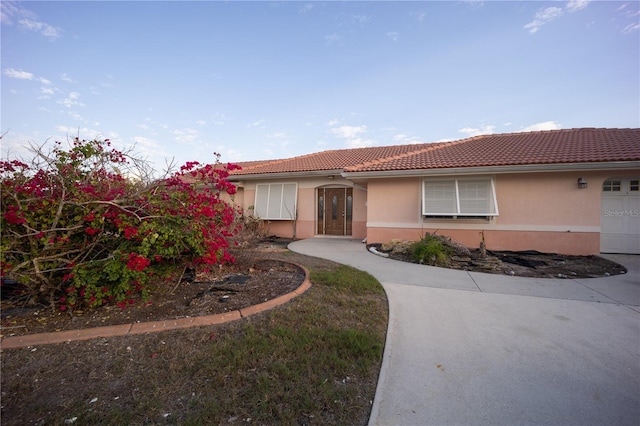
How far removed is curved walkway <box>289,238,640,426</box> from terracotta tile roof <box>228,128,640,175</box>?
13.8ft

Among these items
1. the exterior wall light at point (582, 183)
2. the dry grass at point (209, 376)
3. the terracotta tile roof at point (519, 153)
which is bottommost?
the dry grass at point (209, 376)

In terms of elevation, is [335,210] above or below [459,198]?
below

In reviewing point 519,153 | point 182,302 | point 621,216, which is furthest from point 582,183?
point 182,302

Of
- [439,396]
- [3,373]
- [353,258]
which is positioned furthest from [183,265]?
[353,258]

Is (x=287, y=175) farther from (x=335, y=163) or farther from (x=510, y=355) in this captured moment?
(x=510, y=355)

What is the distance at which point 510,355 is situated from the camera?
9.00 ft

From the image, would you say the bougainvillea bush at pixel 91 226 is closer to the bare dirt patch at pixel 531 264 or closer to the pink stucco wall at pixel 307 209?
the bare dirt patch at pixel 531 264

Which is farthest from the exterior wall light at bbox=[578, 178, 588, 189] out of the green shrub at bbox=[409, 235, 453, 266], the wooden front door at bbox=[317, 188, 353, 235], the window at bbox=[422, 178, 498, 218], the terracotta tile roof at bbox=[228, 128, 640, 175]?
the wooden front door at bbox=[317, 188, 353, 235]

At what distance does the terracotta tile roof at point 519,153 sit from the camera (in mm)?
7645

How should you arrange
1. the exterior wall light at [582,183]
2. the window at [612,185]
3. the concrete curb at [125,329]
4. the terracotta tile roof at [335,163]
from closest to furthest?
the concrete curb at [125,329] → the exterior wall light at [582,183] → the window at [612,185] → the terracotta tile roof at [335,163]

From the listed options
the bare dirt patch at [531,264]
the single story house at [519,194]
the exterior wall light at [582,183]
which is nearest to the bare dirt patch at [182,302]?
the bare dirt patch at [531,264]

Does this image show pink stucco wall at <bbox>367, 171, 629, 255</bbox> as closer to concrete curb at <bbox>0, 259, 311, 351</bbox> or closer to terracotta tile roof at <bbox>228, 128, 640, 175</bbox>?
terracotta tile roof at <bbox>228, 128, 640, 175</bbox>

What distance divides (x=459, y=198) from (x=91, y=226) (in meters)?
9.14

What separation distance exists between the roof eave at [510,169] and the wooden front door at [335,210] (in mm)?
2263
